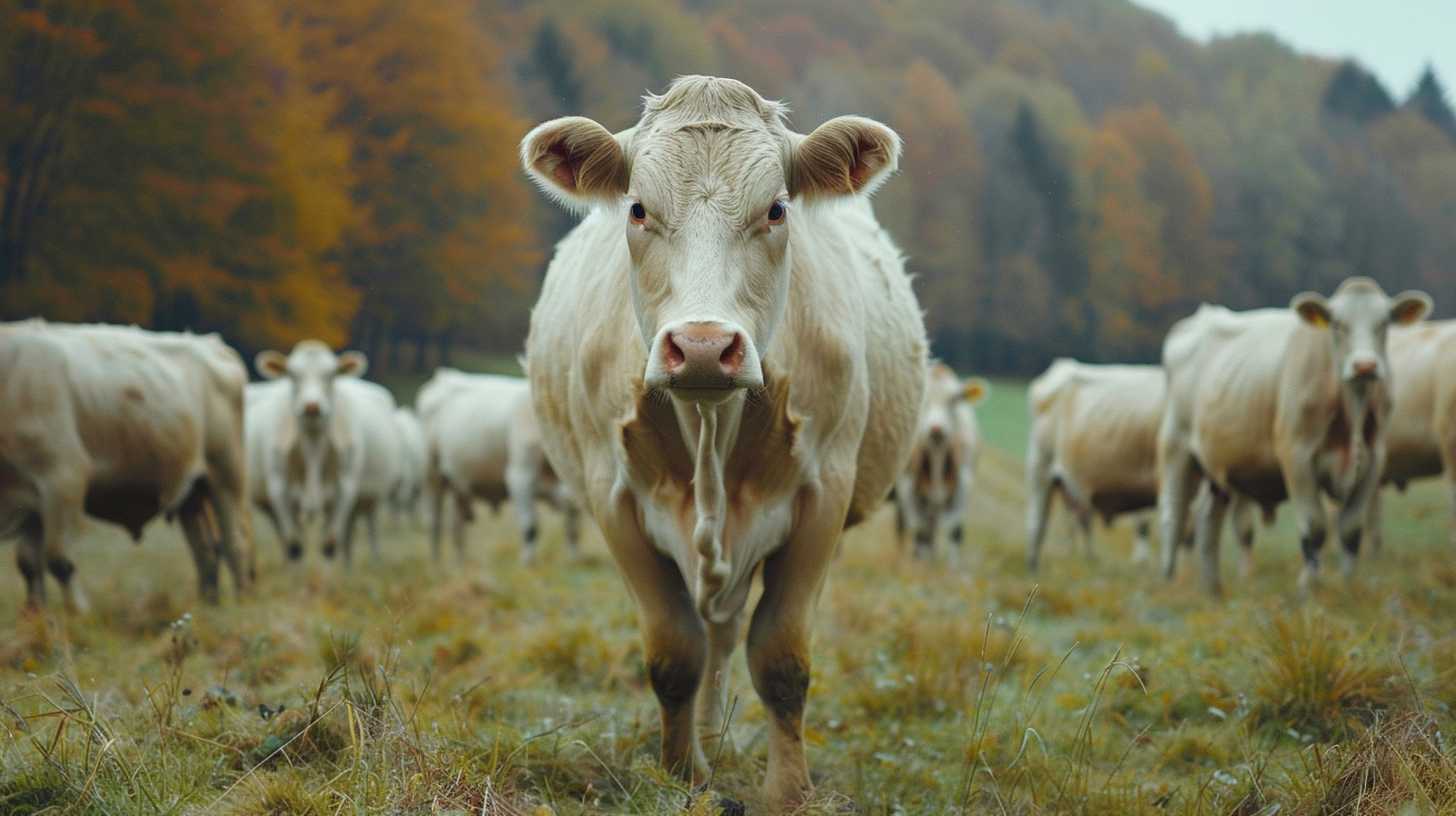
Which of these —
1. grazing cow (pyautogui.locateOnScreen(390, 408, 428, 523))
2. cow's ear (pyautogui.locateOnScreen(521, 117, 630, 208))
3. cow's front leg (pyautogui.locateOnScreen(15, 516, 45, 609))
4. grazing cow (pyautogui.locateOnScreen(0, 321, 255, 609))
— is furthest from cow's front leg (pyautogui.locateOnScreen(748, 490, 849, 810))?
grazing cow (pyautogui.locateOnScreen(390, 408, 428, 523))

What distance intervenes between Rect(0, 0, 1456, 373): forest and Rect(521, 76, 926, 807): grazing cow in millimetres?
687

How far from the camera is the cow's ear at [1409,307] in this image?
7502 millimetres

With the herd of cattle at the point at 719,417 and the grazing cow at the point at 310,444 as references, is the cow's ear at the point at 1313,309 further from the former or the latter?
the grazing cow at the point at 310,444

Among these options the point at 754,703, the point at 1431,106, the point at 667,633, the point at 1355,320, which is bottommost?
the point at 754,703

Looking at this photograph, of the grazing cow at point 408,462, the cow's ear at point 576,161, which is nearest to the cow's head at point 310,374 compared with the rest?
the grazing cow at point 408,462

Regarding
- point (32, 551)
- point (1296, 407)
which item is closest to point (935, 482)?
point (1296, 407)

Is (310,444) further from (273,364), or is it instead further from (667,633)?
(667,633)

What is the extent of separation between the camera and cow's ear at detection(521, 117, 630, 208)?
3229mm

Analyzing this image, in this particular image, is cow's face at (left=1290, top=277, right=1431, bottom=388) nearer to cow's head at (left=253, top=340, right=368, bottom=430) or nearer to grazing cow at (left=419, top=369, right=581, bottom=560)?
grazing cow at (left=419, top=369, right=581, bottom=560)

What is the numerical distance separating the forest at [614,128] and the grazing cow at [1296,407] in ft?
17.4

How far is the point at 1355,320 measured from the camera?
287 inches

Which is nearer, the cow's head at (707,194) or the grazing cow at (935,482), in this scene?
the cow's head at (707,194)

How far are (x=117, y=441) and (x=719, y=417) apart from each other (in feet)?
20.0

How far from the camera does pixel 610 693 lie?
518 centimetres
